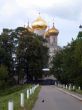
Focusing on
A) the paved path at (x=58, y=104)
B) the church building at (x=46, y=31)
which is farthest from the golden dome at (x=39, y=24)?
the paved path at (x=58, y=104)

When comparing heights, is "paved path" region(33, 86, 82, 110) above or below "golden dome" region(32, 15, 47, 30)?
below

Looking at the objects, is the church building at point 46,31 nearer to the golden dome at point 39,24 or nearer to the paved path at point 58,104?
the golden dome at point 39,24

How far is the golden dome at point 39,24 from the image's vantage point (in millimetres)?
170250

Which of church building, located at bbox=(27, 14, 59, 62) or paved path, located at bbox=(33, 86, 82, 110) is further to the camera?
church building, located at bbox=(27, 14, 59, 62)

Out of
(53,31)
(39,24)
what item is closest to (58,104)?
(39,24)

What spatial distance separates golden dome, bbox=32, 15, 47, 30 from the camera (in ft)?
559

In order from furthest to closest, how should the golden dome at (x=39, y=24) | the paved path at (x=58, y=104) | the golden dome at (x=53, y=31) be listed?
the golden dome at (x=53, y=31) < the golden dome at (x=39, y=24) < the paved path at (x=58, y=104)

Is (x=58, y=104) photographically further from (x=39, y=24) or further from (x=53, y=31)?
(x=53, y=31)

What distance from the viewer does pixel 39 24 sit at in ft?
559

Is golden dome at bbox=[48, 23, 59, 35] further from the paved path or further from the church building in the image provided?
the paved path

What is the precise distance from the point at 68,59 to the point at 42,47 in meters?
49.9

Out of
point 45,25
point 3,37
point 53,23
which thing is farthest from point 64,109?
point 53,23

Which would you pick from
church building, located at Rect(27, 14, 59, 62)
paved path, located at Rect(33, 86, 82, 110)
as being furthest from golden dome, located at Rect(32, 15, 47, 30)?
A: paved path, located at Rect(33, 86, 82, 110)

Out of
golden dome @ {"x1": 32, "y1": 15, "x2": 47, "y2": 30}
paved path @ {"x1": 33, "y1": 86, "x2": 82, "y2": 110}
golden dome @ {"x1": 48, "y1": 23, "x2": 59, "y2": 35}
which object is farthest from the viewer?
golden dome @ {"x1": 48, "y1": 23, "x2": 59, "y2": 35}
